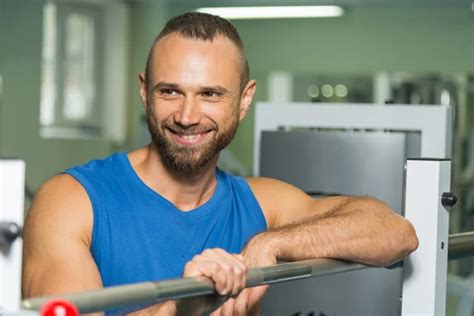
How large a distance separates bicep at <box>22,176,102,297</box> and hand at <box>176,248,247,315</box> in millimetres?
342

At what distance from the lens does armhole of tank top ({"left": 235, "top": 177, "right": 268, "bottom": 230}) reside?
5.81ft

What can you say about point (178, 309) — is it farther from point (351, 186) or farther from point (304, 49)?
point (304, 49)

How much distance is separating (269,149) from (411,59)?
3.10m

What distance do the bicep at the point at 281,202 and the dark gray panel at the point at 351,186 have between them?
461 mm

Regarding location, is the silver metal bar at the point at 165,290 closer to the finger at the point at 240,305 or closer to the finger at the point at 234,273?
the finger at the point at 234,273

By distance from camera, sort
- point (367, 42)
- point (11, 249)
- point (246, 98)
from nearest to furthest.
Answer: point (11, 249) → point (246, 98) → point (367, 42)

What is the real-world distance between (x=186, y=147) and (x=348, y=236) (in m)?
0.28

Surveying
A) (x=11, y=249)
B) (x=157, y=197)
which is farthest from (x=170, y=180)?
(x=11, y=249)

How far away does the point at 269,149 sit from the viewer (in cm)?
241

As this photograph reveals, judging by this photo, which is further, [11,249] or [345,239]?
[345,239]

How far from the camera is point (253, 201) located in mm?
1790

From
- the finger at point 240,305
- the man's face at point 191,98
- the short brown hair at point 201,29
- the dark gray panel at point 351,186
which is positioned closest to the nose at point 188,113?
the man's face at point 191,98

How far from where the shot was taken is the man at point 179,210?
1446mm

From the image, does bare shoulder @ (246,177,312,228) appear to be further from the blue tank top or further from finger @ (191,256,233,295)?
finger @ (191,256,233,295)
